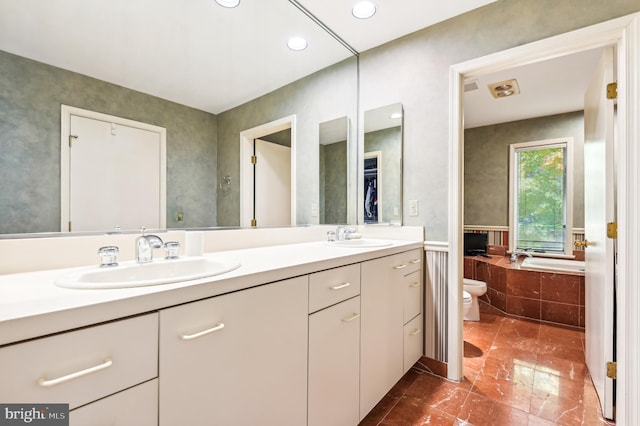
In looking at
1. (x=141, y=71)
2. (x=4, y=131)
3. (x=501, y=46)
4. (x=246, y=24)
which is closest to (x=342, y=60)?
(x=246, y=24)

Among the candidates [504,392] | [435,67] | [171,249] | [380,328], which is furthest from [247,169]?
Answer: [504,392]

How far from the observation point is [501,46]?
173 centimetres

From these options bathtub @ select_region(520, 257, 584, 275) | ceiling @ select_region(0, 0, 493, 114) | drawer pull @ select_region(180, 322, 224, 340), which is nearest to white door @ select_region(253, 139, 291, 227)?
ceiling @ select_region(0, 0, 493, 114)

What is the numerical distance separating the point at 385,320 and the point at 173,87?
150 centimetres

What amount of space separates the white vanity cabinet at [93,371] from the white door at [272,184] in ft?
3.47

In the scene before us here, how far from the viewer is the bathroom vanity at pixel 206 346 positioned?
568mm

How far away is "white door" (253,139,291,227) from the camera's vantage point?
1697 millimetres

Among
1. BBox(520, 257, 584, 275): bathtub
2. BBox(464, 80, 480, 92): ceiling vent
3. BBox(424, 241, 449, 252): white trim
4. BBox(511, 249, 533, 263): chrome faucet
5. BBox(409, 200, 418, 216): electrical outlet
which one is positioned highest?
BBox(464, 80, 480, 92): ceiling vent

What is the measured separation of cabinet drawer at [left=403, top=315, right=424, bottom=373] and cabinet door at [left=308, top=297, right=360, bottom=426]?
0.55m

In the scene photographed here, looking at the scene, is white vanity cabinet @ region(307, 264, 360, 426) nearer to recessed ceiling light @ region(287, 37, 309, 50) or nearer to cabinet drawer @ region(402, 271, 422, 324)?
cabinet drawer @ region(402, 271, 422, 324)

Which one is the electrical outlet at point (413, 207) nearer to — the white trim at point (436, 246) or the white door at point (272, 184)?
the white trim at point (436, 246)

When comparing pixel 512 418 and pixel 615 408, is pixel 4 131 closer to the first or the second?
pixel 512 418

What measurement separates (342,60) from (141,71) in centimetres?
150

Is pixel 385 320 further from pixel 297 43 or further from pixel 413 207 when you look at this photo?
pixel 297 43
